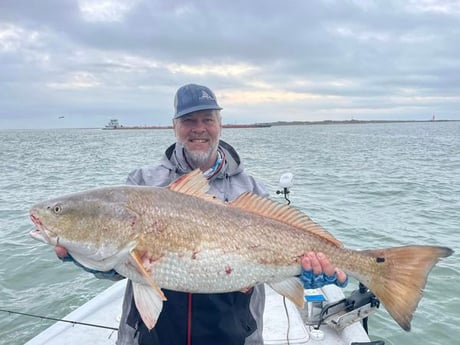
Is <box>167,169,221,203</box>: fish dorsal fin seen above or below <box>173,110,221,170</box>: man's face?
below

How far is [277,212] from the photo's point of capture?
3.23 metres

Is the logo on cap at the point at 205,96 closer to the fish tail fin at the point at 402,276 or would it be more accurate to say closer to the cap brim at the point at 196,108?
the cap brim at the point at 196,108

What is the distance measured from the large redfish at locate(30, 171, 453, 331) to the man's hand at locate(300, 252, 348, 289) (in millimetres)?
52

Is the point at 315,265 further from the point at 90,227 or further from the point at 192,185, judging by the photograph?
the point at 90,227

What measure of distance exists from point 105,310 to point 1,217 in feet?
32.1

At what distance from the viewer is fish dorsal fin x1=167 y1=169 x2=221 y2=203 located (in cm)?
309

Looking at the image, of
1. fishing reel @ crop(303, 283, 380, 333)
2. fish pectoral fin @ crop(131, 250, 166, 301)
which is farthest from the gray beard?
fishing reel @ crop(303, 283, 380, 333)

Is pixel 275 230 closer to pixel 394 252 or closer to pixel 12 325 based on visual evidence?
pixel 394 252

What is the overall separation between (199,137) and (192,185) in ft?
2.45

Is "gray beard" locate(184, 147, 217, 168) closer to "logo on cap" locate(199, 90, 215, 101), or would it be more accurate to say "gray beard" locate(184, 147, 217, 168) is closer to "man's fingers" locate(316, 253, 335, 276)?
"logo on cap" locate(199, 90, 215, 101)

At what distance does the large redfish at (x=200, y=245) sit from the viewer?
9.23ft

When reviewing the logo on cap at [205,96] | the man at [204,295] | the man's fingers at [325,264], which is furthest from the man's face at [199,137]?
the man's fingers at [325,264]

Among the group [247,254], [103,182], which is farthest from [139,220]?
[103,182]

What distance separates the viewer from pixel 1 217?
13.2 meters
